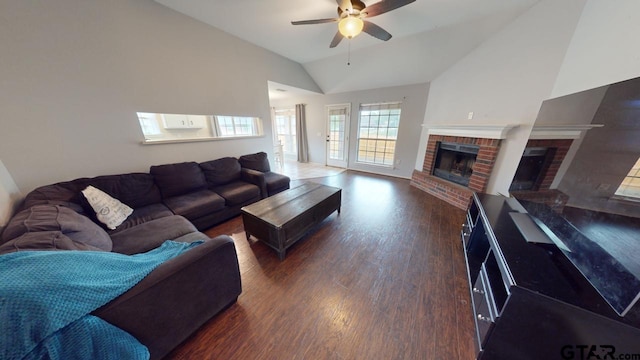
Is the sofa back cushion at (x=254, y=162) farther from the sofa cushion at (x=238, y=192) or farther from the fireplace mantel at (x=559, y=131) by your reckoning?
the fireplace mantel at (x=559, y=131)

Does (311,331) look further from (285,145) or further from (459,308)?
(285,145)

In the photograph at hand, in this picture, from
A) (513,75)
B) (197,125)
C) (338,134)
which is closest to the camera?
(513,75)

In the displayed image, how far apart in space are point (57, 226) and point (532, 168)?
140 inches

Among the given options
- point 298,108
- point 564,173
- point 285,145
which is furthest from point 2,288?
point 285,145

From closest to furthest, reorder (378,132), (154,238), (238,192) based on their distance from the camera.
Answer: (154,238) → (238,192) → (378,132)

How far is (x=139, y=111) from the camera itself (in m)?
2.14

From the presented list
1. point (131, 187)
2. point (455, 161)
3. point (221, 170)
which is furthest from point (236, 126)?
point (455, 161)

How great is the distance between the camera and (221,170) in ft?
8.99

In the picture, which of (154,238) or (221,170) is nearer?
(154,238)

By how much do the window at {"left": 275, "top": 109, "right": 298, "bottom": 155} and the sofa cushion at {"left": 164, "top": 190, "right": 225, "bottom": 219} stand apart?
3.86 meters

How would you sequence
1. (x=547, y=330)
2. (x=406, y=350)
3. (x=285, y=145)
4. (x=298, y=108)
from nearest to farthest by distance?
1. (x=547, y=330)
2. (x=406, y=350)
3. (x=298, y=108)
4. (x=285, y=145)

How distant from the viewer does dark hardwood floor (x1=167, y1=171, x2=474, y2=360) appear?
3.70ft

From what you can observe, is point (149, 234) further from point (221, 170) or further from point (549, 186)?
point (549, 186)

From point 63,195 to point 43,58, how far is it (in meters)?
1.23
